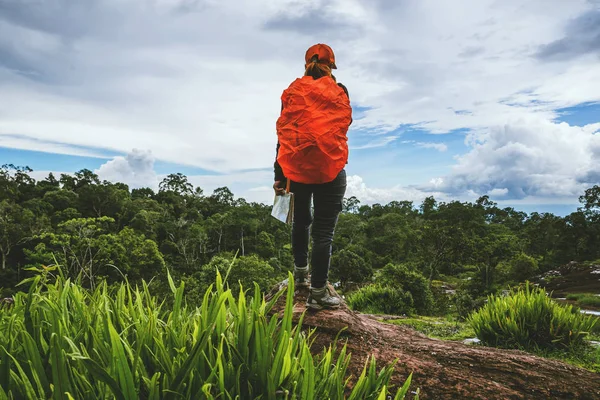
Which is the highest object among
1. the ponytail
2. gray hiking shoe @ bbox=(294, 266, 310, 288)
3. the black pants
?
the ponytail

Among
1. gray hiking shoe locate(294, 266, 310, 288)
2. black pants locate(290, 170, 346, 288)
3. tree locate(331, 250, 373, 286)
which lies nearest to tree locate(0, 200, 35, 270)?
tree locate(331, 250, 373, 286)

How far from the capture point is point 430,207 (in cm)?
7619

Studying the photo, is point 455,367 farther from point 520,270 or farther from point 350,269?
point 520,270

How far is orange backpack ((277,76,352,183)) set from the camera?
2570mm

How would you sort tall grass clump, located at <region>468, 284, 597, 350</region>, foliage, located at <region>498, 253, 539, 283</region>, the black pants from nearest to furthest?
the black pants → tall grass clump, located at <region>468, 284, 597, 350</region> → foliage, located at <region>498, 253, 539, 283</region>

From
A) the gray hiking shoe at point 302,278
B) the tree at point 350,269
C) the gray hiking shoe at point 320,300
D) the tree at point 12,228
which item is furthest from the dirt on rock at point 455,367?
the tree at point 12,228

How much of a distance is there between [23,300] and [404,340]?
240 centimetres

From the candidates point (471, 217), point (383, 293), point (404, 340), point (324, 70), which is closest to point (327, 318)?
point (404, 340)

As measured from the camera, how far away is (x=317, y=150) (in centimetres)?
255

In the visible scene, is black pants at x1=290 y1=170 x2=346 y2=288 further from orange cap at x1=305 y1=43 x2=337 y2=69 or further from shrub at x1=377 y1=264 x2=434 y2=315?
shrub at x1=377 y1=264 x2=434 y2=315

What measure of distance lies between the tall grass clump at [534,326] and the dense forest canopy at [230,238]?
2007 cm

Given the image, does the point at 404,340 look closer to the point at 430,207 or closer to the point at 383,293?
the point at 383,293

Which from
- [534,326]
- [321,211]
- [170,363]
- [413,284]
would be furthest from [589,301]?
[170,363]

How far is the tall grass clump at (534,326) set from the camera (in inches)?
143
